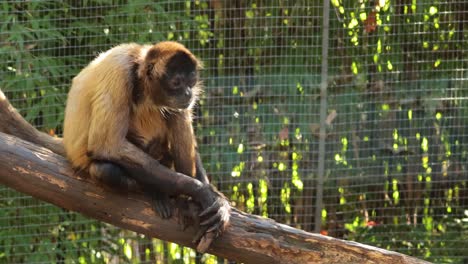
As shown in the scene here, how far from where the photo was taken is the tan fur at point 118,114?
576cm

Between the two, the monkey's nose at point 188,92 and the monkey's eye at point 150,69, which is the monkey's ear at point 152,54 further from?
the monkey's nose at point 188,92

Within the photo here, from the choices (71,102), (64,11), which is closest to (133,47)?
(71,102)

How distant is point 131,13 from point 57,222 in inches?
82.6

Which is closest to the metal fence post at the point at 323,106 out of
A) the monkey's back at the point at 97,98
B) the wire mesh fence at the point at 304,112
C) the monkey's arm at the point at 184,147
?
the wire mesh fence at the point at 304,112

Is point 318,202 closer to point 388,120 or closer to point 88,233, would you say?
point 388,120

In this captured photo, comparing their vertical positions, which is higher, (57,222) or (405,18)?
(405,18)

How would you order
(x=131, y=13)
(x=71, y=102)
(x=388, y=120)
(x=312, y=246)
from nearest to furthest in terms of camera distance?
(x=312, y=246) < (x=71, y=102) < (x=131, y=13) < (x=388, y=120)

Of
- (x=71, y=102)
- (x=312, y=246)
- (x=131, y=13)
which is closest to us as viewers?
(x=312, y=246)

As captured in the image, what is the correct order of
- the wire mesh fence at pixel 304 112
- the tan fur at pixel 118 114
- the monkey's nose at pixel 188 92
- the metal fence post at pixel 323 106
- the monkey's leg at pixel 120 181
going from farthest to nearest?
the metal fence post at pixel 323 106
the wire mesh fence at pixel 304 112
the monkey's nose at pixel 188 92
the tan fur at pixel 118 114
the monkey's leg at pixel 120 181

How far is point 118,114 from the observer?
228 inches

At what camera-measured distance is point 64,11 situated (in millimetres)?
8484

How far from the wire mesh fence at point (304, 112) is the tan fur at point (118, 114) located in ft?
7.68

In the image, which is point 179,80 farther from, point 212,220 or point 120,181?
point 212,220

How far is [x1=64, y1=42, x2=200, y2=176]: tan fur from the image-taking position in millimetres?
5762
